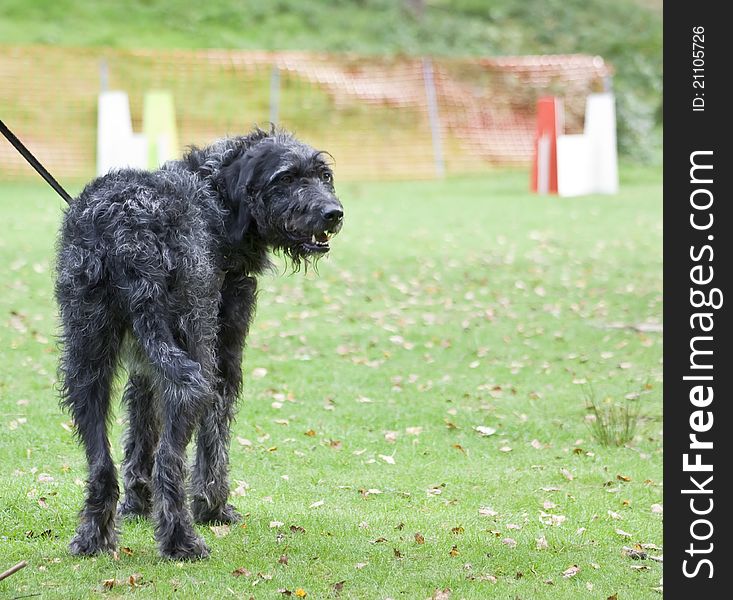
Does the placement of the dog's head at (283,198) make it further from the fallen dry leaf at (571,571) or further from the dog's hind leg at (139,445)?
the fallen dry leaf at (571,571)

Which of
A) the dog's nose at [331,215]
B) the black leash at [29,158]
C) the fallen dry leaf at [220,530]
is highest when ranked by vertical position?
the black leash at [29,158]

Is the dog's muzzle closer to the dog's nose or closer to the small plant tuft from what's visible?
the dog's nose

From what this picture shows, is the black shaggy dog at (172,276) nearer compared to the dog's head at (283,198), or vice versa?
the black shaggy dog at (172,276)

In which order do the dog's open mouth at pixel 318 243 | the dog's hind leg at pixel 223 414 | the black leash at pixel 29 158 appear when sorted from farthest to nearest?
the dog's hind leg at pixel 223 414 → the black leash at pixel 29 158 → the dog's open mouth at pixel 318 243

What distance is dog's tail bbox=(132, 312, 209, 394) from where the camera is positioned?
4.76m

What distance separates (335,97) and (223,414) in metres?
22.7

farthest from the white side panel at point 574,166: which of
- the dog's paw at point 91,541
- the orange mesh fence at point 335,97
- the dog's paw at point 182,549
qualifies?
the dog's paw at point 91,541

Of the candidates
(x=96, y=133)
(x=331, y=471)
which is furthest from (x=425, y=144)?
(x=331, y=471)

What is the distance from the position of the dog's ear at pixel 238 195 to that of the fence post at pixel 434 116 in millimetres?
19774

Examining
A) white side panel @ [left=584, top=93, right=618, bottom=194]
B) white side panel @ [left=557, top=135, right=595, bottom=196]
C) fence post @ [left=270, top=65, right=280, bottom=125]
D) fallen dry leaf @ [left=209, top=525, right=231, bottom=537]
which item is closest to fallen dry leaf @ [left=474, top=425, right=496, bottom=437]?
fallen dry leaf @ [left=209, top=525, right=231, bottom=537]
